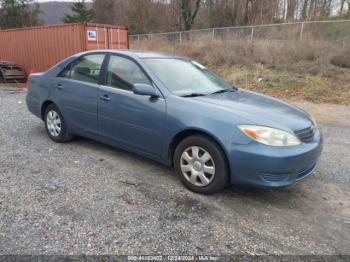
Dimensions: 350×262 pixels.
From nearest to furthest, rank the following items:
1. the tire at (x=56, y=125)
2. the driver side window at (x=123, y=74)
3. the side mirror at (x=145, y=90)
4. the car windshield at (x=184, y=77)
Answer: the side mirror at (x=145, y=90) < the car windshield at (x=184, y=77) < the driver side window at (x=123, y=74) < the tire at (x=56, y=125)

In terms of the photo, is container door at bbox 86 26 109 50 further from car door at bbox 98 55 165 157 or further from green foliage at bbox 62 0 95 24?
green foliage at bbox 62 0 95 24

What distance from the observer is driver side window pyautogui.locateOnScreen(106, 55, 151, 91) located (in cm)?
408

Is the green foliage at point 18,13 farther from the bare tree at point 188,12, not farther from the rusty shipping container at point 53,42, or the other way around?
the rusty shipping container at point 53,42

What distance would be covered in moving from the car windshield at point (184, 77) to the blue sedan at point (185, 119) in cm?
2

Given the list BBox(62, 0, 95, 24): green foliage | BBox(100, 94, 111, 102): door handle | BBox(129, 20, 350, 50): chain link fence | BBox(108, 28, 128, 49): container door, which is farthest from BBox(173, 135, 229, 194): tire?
BBox(62, 0, 95, 24): green foliage

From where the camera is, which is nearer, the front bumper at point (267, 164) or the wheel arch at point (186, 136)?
the front bumper at point (267, 164)

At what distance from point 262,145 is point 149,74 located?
1.66m

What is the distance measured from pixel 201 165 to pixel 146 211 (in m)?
0.77

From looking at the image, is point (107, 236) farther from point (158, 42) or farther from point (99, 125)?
point (158, 42)

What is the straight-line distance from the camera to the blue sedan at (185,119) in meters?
3.20

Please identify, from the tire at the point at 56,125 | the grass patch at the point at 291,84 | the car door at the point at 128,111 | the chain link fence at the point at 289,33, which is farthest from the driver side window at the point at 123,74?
the chain link fence at the point at 289,33

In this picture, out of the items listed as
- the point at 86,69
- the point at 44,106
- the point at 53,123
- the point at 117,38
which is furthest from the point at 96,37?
the point at 86,69

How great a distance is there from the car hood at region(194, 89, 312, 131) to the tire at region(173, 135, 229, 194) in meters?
0.45

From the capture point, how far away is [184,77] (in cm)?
425
